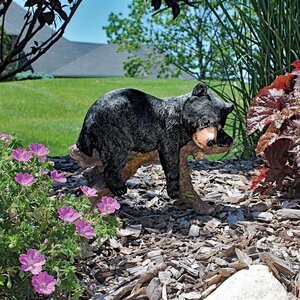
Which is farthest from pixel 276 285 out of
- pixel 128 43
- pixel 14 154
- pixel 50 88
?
pixel 128 43

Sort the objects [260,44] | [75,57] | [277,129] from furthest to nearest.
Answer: [75,57] < [260,44] < [277,129]

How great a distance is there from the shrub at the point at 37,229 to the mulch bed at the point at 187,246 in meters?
0.21

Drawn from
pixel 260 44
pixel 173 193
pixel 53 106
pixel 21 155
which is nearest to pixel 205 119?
pixel 173 193

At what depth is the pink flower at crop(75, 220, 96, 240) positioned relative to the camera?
2.06 meters

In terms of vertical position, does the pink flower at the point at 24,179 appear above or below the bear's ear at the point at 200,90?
below

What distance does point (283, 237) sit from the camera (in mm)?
2598

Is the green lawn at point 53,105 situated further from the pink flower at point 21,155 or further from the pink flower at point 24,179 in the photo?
the pink flower at point 24,179

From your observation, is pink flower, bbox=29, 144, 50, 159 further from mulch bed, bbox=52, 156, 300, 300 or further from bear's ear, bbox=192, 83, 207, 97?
bear's ear, bbox=192, 83, 207, 97

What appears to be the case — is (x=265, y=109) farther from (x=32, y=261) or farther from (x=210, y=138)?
(x=32, y=261)

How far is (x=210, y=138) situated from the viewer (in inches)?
104

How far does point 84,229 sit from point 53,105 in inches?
317

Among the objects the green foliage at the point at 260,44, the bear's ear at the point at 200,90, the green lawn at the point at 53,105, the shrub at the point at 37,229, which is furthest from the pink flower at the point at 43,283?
the green lawn at the point at 53,105

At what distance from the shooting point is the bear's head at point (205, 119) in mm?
2672

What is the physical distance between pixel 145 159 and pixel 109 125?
0.27 m
